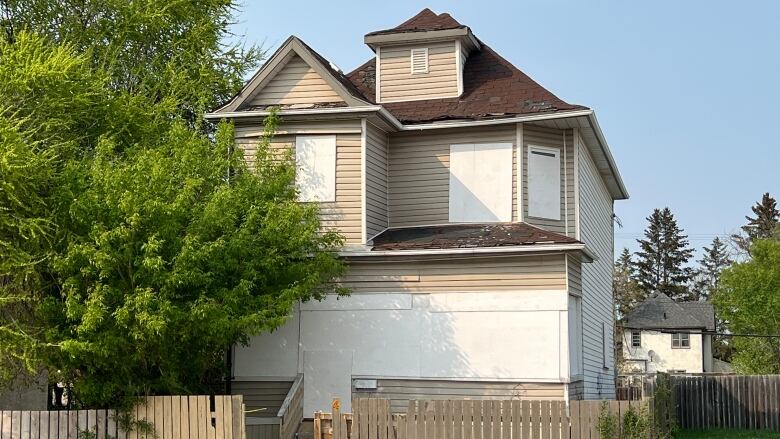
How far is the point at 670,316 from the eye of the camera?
71312 mm

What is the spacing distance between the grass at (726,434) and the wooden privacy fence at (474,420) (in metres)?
10.6

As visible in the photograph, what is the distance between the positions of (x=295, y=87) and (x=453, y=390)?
7.93 metres

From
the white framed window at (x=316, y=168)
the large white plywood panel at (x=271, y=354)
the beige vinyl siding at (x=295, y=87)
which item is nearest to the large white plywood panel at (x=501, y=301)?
the large white plywood panel at (x=271, y=354)

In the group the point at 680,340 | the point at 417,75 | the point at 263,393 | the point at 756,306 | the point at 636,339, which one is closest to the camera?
the point at 263,393

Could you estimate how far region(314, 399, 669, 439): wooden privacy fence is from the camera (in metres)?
15.7

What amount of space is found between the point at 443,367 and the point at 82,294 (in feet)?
25.6

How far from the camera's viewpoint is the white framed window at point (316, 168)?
886 inches

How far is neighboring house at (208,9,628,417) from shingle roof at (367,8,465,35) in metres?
0.07

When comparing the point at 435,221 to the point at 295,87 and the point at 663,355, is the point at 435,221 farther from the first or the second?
the point at 663,355

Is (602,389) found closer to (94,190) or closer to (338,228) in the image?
(338,228)

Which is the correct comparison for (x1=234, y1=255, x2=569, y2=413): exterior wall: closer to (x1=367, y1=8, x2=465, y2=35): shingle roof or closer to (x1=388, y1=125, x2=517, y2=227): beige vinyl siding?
(x1=388, y1=125, x2=517, y2=227): beige vinyl siding

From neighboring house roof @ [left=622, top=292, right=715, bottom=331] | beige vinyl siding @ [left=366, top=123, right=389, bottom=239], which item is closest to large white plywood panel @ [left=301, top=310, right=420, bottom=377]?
beige vinyl siding @ [left=366, top=123, right=389, bottom=239]

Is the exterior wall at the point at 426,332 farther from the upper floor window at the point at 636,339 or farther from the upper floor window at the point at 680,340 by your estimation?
the upper floor window at the point at 636,339

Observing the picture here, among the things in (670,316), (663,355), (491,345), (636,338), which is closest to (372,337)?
(491,345)
